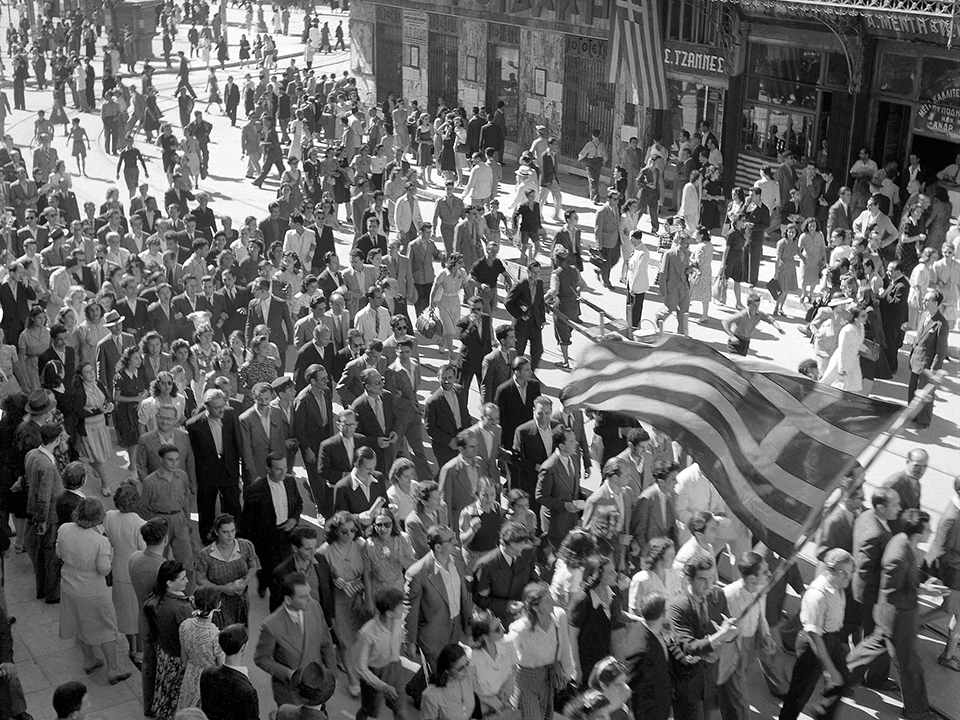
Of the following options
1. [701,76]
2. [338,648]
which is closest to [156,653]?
[338,648]

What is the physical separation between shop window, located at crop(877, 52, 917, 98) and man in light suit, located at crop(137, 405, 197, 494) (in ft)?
48.6

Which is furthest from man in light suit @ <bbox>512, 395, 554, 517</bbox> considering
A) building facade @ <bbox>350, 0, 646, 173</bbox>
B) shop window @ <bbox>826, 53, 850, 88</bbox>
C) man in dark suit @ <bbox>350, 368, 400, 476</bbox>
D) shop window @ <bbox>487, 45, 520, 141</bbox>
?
shop window @ <bbox>487, 45, 520, 141</bbox>

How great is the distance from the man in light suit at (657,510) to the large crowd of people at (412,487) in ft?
0.10

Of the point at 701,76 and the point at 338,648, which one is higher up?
the point at 701,76

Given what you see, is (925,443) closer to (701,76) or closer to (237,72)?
(701,76)

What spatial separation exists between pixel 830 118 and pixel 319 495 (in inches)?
574

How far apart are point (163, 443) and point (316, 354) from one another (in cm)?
270

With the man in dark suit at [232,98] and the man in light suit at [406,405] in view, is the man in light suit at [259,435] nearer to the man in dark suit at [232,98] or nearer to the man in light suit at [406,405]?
the man in light suit at [406,405]

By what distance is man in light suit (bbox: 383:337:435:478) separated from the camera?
12.2 metres

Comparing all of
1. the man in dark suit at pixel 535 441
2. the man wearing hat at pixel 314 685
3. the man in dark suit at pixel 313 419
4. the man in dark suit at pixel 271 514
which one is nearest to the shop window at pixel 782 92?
the man in dark suit at pixel 535 441

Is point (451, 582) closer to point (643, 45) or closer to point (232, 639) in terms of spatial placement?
point (232, 639)

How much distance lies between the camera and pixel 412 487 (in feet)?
33.8

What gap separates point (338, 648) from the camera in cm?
966

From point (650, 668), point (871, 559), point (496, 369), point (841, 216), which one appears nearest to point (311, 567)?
point (650, 668)
